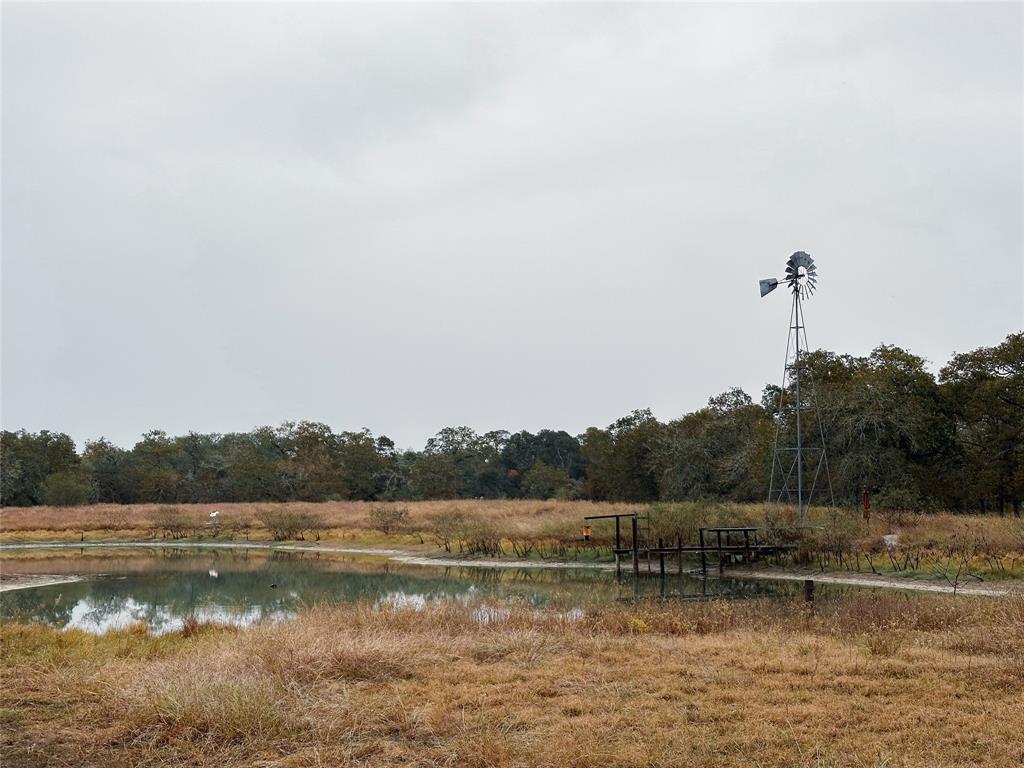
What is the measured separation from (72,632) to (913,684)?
42.0ft

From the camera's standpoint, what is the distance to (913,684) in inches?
328

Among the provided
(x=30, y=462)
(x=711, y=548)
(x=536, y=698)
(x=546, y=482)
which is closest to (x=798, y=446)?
(x=711, y=548)

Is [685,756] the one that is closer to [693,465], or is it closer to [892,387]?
[892,387]

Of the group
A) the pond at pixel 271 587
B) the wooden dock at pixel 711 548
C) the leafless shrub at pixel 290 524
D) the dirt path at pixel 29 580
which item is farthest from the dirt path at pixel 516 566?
the leafless shrub at pixel 290 524

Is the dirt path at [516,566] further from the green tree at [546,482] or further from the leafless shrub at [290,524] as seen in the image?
the green tree at [546,482]

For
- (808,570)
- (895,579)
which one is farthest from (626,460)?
(895,579)

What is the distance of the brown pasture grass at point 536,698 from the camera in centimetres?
668

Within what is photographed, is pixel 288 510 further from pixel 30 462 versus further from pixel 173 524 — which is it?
pixel 30 462

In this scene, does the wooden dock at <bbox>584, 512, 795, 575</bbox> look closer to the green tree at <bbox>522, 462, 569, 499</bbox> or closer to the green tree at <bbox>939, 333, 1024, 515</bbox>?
the green tree at <bbox>939, 333, 1024, 515</bbox>

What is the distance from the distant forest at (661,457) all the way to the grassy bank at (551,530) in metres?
5.48

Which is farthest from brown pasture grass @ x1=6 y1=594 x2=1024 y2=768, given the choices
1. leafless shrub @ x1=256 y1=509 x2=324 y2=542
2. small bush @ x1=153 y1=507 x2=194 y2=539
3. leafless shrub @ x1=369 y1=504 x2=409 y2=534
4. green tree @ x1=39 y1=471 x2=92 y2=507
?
green tree @ x1=39 y1=471 x2=92 y2=507

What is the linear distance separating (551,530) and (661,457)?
2201 cm

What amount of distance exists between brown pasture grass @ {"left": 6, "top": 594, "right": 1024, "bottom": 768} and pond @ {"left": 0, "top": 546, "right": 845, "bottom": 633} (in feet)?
16.9

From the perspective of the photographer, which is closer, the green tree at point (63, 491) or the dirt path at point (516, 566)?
the dirt path at point (516, 566)
